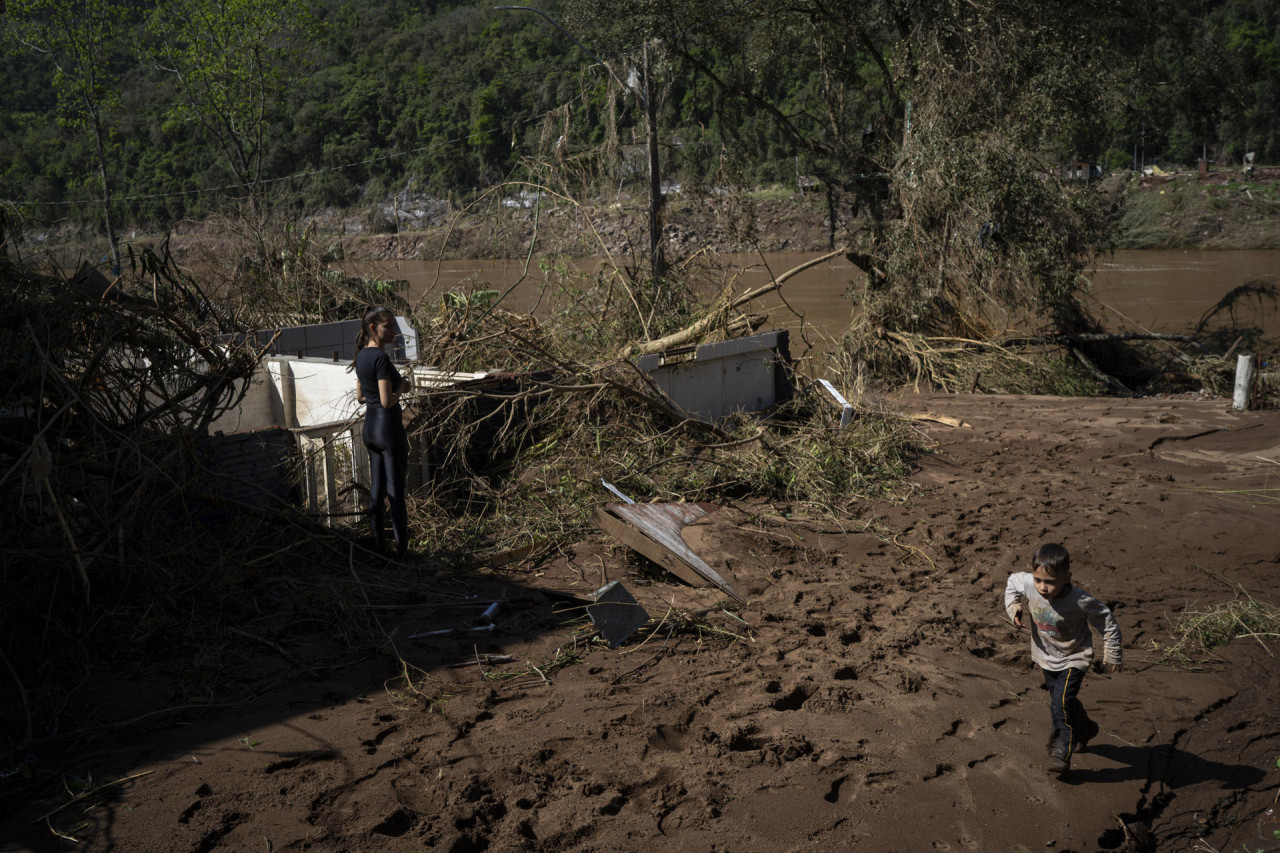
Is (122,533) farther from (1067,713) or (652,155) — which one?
(652,155)

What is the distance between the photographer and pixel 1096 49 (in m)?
15.6

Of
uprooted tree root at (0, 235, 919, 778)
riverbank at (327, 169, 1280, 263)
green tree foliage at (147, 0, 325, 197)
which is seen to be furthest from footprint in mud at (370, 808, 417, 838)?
green tree foliage at (147, 0, 325, 197)

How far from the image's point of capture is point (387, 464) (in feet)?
18.7

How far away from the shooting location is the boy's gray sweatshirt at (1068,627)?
360cm

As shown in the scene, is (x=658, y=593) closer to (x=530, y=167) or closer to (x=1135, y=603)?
(x=1135, y=603)

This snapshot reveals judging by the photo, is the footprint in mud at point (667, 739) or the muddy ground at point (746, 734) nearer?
the muddy ground at point (746, 734)

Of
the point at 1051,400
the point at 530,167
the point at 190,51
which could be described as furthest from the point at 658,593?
the point at 190,51

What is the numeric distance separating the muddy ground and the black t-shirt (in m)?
1.31

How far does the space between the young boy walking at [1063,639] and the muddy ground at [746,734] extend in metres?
0.17

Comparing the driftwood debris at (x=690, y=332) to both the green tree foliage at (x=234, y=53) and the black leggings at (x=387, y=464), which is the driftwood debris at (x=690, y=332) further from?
the green tree foliage at (x=234, y=53)

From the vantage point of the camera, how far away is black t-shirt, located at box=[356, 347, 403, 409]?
5.58 metres

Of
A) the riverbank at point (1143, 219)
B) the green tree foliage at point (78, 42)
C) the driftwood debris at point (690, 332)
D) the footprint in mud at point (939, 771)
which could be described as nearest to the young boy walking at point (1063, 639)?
the footprint in mud at point (939, 771)

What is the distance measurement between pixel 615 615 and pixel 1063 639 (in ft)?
7.14

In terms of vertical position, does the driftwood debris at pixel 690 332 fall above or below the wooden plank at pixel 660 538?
above
